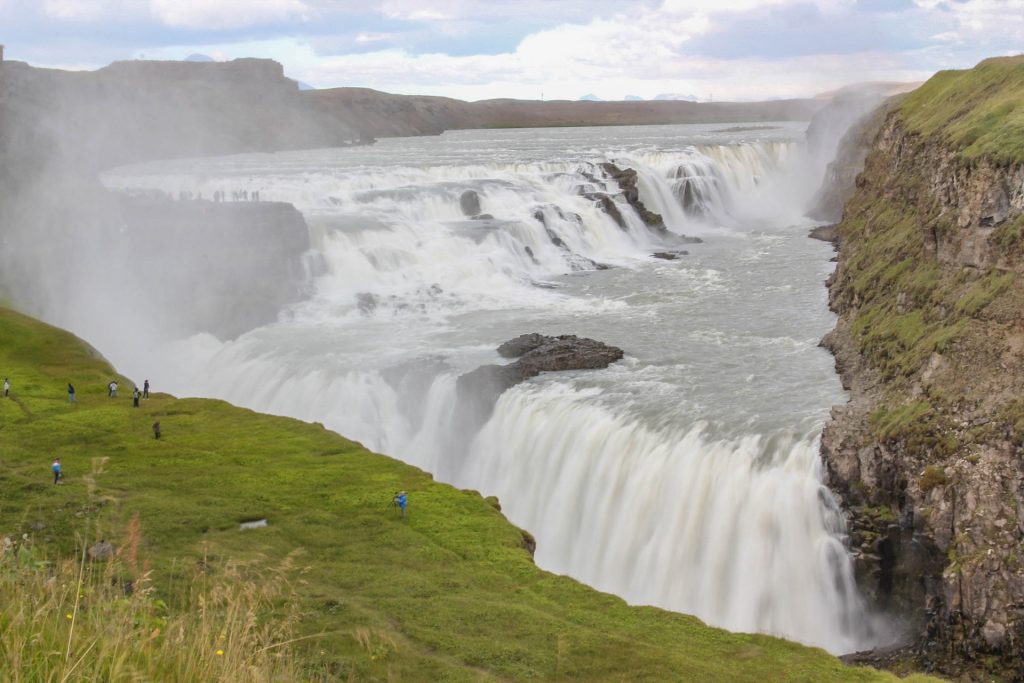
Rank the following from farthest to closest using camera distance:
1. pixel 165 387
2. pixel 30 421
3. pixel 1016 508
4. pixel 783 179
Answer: pixel 783 179 < pixel 165 387 < pixel 30 421 < pixel 1016 508

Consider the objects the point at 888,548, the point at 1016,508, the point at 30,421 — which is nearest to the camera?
the point at 1016,508

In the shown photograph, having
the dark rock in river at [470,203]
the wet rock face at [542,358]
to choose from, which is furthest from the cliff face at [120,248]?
the wet rock face at [542,358]

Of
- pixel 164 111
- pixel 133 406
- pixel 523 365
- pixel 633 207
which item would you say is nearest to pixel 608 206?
pixel 633 207

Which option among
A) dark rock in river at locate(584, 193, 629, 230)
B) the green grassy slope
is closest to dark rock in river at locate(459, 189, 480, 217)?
dark rock in river at locate(584, 193, 629, 230)

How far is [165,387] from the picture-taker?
41344 mm

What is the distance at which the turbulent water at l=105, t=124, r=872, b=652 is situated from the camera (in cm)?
2341

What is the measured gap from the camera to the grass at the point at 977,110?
1144 inches

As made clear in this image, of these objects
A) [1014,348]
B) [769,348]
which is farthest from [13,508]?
[769,348]

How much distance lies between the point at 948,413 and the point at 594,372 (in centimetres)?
1263

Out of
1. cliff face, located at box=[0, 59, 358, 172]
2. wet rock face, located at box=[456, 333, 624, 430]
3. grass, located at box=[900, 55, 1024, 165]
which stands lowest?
wet rock face, located at box=[456, 333, 624, 430]

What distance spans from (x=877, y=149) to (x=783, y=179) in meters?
30.1

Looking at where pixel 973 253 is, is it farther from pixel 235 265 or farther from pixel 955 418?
pixel 235 265

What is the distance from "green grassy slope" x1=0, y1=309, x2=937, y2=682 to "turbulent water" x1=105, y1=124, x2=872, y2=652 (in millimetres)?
5330

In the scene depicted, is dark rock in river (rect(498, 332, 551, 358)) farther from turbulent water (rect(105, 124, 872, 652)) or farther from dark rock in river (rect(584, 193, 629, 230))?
dark rock in river (rect(584, 193, 629, 230))
